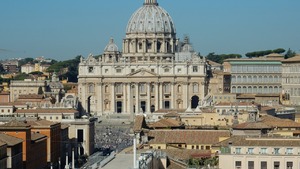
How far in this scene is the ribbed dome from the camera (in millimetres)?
158625

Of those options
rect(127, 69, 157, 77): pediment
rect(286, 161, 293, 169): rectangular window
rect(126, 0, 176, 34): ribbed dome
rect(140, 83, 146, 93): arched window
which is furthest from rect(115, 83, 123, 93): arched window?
rect(286, 161, 293, 169): rectangular window

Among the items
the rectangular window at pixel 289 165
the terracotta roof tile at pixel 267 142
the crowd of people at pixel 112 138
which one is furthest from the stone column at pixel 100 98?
the rectangular window at pixel 289 165

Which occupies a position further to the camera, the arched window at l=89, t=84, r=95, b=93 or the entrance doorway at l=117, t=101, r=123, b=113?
the arched window at l=89, t=84, r=95, b=93

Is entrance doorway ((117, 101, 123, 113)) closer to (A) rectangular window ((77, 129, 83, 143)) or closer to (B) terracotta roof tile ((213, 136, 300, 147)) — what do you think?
(A) rectangular window ((77, 129, 83, 143))

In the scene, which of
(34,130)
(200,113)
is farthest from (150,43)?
(34,130)

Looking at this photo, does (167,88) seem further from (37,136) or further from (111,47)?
(37,136)

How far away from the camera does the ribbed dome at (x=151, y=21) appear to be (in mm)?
158625

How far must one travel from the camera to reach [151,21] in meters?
160

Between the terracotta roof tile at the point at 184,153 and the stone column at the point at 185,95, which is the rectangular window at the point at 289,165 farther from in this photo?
the stone column at the point at 185,95

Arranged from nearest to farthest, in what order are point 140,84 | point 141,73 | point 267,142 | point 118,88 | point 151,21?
point 267,142 < point 141,73 < point 140,84 < point 118,88 < point 151,21

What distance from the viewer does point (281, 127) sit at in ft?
168

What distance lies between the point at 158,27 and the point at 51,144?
99317mm

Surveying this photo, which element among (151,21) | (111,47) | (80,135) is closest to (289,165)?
(80,135)

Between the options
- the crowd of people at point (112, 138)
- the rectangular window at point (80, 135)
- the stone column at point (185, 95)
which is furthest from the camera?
the stone column at point (185, 95)
